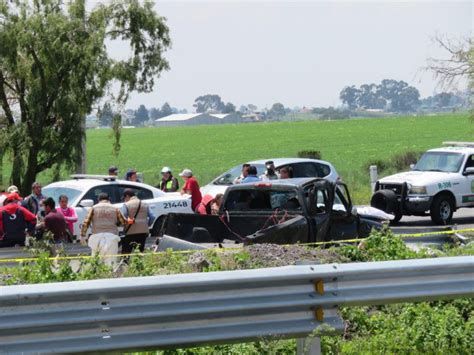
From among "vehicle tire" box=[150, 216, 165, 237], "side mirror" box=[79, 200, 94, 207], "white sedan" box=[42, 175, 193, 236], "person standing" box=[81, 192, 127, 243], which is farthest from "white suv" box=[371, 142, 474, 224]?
"person standing" box=[81, 192, 127, 243]

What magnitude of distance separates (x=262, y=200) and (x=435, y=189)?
410 inches

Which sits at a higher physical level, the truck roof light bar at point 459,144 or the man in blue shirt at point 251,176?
the man in blue shirt at point 251,176

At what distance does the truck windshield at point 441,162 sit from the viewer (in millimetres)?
25781

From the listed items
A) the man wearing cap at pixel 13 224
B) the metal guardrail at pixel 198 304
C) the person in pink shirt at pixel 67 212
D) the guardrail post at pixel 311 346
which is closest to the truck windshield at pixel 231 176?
the person in pink shirt at pixel 67 212

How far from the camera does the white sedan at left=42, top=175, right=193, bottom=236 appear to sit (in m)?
19.8

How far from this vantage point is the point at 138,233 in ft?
51.4

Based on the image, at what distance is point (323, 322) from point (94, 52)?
22342 mm

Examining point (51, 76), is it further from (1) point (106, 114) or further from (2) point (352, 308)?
(2) point (352, 308)

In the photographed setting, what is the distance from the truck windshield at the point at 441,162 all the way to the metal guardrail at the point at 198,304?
18.7 metres

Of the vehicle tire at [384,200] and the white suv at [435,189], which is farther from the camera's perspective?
the white suv at [435,189]

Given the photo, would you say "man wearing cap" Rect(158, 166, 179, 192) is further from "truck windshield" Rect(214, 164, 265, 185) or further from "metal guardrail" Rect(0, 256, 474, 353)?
"metal guardrail" Rect(0, 256, 474, 353)

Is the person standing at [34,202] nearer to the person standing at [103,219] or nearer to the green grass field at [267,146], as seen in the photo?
the person standing at [103,219]

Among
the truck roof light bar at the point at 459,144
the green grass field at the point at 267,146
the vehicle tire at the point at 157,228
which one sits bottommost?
the green grass field at the point at 267,146

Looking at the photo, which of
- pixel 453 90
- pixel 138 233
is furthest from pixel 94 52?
pixel 138 233
